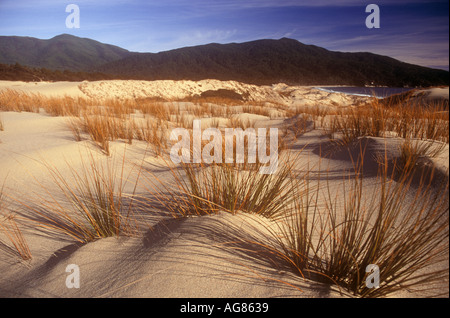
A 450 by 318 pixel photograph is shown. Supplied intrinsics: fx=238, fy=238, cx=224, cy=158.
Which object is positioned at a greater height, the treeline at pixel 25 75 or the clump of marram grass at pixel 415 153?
the treeline at pixel 25 75

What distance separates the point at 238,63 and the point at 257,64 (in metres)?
5.42

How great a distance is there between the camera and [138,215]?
1550 mm

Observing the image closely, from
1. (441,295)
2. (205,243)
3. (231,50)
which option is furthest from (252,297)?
(231,50)

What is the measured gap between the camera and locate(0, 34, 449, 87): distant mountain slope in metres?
43.4

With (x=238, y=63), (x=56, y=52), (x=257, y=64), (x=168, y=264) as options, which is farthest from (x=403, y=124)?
(x=56, y=52)

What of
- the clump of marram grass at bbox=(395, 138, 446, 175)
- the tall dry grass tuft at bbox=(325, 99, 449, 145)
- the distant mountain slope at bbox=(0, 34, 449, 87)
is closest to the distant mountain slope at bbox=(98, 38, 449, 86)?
the distant mountain slope at bbox=(0, 34, 449, 87)

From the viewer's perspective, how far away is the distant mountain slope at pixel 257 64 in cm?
4475

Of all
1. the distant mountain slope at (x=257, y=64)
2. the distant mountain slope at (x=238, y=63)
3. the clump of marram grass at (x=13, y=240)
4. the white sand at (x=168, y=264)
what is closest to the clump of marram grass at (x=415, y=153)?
the white sand at (x=168, y=264)

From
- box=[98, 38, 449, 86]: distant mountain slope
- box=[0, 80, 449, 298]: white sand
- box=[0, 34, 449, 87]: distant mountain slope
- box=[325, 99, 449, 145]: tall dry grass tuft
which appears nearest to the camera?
box=[0, 80, 449, 298]: white sand

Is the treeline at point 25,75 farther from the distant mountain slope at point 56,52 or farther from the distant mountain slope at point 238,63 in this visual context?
the distant mountain slope at point 56,52

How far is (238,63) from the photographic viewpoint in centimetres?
6184

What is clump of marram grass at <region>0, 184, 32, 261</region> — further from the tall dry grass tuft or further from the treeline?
the treeline

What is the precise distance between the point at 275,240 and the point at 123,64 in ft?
242

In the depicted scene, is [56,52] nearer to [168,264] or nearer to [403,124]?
[403,124]
